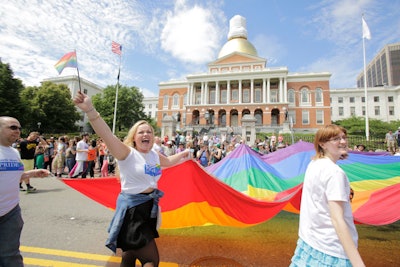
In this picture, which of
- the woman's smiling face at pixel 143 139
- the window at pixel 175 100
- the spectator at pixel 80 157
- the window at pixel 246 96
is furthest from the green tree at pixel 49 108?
the woman's smiling face at pixel 143 139

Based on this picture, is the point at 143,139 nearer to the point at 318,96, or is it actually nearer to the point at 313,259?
the point at 313,259

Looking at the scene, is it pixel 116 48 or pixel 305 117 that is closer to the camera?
pixel 116 48

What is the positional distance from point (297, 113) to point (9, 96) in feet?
171

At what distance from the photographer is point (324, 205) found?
156cm

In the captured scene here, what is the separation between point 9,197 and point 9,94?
39.4m

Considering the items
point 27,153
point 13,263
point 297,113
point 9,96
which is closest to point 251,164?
point 13,263

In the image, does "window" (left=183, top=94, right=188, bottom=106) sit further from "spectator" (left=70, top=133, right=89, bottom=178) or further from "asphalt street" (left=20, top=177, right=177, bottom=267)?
"asphalt street" (left=20, top=177, right=177, bottom=267)

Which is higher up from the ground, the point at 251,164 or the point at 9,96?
the point at 9,96

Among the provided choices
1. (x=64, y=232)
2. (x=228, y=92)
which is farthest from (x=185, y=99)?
(x=64, y=232)

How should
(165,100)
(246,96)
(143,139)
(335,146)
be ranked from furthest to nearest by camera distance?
(165,100) → (246,96) → (143,139) → (335,146)

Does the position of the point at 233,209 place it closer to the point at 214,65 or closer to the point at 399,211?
the point at 399,211

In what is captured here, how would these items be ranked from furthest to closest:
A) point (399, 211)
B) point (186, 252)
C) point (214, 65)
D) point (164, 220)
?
Answer: point (214, 65), point (164, 220), point (186, 252), point (399, 211)

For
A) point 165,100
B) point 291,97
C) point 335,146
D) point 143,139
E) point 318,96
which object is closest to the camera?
point 335,146

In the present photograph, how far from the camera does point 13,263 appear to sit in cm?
207
